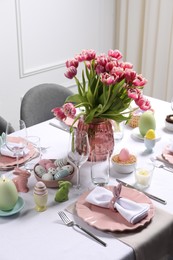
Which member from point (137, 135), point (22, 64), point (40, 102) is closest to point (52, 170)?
point (137, 135)

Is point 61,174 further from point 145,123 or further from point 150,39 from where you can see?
point 150,39

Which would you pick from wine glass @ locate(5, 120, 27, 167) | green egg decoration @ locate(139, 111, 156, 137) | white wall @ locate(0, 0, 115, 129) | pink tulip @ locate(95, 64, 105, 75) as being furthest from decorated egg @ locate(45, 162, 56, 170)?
white wall @ locate(0, 0, 115, 129)

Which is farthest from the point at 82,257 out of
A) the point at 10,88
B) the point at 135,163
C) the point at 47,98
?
the point at 10,88

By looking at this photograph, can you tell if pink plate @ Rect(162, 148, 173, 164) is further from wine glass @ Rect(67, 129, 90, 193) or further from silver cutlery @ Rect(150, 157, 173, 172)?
wine glass @ Rect(67, 129, 90, 193)

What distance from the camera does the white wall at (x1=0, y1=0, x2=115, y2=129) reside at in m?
2.97

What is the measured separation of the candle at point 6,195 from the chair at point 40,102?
915 mm

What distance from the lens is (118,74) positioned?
65.6 inches

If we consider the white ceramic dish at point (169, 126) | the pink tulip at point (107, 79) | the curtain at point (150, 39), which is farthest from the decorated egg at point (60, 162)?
the curtain at point (150, 39)

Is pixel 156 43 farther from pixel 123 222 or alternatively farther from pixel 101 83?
pixel 123 222

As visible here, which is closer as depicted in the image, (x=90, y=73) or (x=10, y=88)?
(x=90, y=73)

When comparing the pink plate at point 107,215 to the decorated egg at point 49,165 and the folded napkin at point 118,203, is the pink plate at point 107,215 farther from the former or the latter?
the decorated egg at point 49,165

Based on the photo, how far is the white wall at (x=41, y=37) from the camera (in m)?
2.97

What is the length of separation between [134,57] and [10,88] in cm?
104

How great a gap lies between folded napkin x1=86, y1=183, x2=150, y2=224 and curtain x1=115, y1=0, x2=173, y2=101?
202cm
